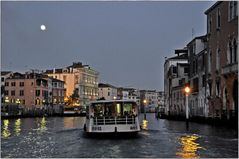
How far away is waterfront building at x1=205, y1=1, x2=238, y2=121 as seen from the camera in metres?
32.0

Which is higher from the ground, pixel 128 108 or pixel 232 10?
pixel 232 10

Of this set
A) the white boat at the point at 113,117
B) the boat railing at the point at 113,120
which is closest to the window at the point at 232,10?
the white boat at the point at 113,117

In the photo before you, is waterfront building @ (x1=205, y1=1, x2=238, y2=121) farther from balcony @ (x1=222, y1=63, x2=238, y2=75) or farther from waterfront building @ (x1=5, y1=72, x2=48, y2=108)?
waterfront building @ (x1=5, y1=72, x2=48, y2=108)

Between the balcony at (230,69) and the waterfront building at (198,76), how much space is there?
8.92 m

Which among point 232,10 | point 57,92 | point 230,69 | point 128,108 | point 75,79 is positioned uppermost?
point 232,10

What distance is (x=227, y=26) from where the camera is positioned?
33.7 meters

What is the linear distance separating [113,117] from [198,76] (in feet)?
91.0

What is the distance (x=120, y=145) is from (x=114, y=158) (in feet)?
13.3

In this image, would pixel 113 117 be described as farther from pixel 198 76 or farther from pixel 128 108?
pixel 198 76

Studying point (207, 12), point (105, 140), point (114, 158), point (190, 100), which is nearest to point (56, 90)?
point (190, 100)

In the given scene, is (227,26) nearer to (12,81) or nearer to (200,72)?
(200,72)

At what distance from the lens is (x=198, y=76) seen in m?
47.4

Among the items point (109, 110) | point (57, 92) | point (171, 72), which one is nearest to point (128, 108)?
point (109, 110)

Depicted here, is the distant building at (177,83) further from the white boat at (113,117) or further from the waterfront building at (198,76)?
the white boat at (113,117)
